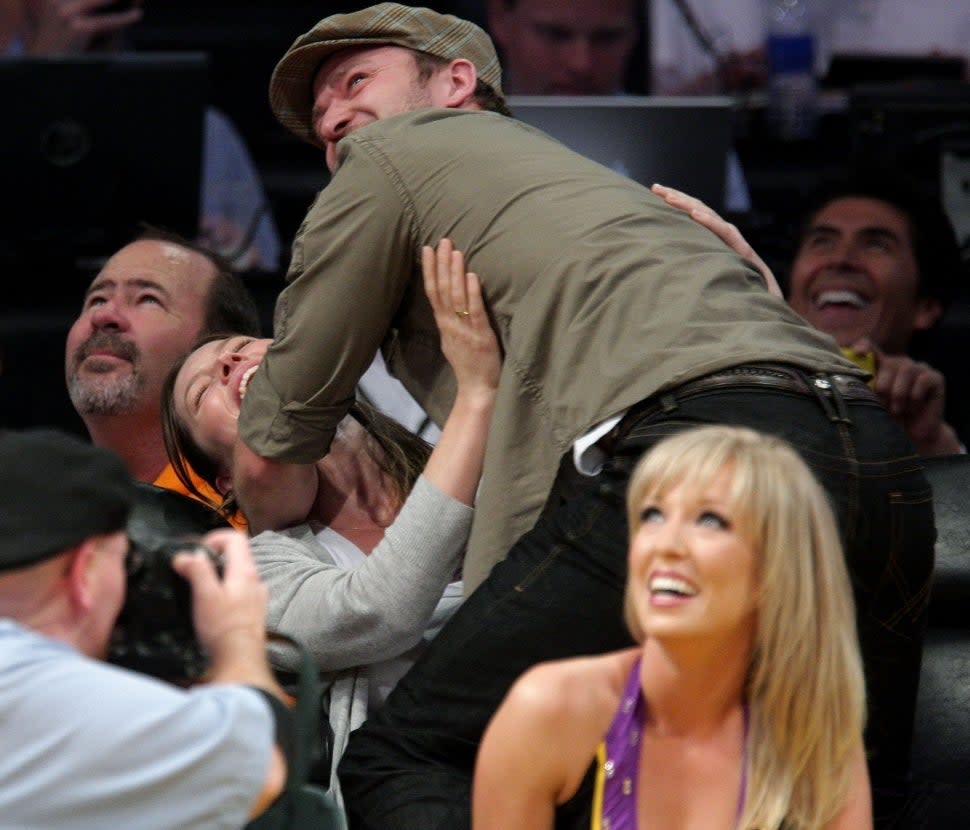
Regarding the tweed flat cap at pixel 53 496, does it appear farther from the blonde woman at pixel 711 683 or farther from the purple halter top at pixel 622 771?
the purple halter top at pixel 622 771

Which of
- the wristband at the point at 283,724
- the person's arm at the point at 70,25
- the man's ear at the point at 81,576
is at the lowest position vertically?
the person's arm at the point at 70,25

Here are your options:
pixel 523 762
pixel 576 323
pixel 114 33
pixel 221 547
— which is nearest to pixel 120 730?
pixel 221 547

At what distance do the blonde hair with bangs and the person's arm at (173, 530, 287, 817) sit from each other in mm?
472

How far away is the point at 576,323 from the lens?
2354 millimetres

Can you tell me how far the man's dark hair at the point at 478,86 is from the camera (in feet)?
8.97

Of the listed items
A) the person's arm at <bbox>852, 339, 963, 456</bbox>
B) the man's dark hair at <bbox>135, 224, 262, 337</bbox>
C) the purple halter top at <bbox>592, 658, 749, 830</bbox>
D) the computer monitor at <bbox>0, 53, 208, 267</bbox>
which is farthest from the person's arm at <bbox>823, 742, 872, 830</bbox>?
the computer monitor at <bbox>0, 53, 208, 267</bbox>

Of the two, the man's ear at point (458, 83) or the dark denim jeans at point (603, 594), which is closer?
the dark denim jeans at point (603, 594)

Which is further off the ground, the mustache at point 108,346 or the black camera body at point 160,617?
the black camera body at point 160,617

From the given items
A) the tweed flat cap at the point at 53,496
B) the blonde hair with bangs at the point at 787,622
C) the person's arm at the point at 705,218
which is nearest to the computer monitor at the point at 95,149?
the person's arm at the point at 705,218

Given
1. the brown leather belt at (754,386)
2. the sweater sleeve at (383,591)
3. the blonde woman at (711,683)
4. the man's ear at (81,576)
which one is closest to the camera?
the man's ear at (81,576)

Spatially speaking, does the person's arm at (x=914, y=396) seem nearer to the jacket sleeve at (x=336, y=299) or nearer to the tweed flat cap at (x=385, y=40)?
the tweed flat cap at (x=385, y=40)

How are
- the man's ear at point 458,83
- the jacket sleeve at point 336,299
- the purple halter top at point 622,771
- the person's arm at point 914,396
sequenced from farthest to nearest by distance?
the person's arm at point 914,396
the man's ear at point 458,83
the jacket sleeve at point 336,299
the purple halter top at point 622,771

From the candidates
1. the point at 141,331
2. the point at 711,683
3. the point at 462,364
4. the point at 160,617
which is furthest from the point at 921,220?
the point at 160,617

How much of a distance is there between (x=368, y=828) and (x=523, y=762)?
0.39 meters
